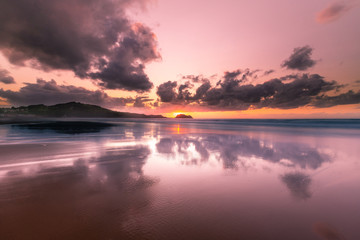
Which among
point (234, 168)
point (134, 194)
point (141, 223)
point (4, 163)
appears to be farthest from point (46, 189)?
point (234, 168)

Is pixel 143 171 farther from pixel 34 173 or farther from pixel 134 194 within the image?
pixel 34 173

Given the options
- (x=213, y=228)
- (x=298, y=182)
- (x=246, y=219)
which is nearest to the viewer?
(x=213, y=228)

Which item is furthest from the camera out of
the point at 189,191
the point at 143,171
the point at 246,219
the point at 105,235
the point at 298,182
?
the point at 143,171

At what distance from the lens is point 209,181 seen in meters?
7.50

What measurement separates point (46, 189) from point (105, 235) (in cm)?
428

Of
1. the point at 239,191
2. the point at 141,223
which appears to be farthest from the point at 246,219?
the point at 141,223

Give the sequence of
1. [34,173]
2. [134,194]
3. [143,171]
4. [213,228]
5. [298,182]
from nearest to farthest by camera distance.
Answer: [213,228] < [134,194] < [298,182] < [34,173] < [143,171]

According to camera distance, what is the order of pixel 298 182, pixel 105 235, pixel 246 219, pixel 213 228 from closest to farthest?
1. pixel 105 235
2. pixel 213 228
3. pixel 246 219
4. pixel 298 182

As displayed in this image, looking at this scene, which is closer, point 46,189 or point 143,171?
point 46,189

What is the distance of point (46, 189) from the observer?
6.19 meters

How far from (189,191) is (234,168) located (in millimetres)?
4352

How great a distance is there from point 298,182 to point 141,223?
7.39 metres

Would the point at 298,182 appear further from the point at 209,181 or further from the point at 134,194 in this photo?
the point at 134,194

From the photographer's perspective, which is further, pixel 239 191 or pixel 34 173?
pixel 34 173
